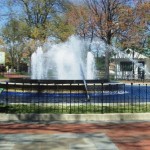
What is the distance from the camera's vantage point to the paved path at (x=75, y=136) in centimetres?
945

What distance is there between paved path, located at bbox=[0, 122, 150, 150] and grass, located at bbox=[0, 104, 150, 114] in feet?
6.16

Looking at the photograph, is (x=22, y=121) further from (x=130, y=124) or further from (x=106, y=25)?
(x=106, y=25)

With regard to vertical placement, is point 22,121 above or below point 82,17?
below

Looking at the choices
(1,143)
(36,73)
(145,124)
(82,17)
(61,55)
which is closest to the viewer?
(1,143)

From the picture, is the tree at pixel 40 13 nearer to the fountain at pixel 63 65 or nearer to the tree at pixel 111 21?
the tree at pixel 111 21

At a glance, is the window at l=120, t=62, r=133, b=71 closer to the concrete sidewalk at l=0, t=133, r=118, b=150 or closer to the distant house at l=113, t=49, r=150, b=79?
the distant house at l=113, t=49, r=150, b=79

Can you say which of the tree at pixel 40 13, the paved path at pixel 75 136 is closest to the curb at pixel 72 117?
the paved path at pixel 75 136

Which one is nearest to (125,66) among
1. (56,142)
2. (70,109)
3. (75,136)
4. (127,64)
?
(127,64)

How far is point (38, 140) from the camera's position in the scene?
1006 centimetres

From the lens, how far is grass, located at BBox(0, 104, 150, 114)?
1467 centimetres

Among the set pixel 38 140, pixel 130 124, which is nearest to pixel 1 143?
pixel 38 140

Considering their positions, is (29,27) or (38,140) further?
(29,27)

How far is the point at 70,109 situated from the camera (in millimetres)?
14617

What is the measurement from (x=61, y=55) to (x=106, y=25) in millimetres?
16250
